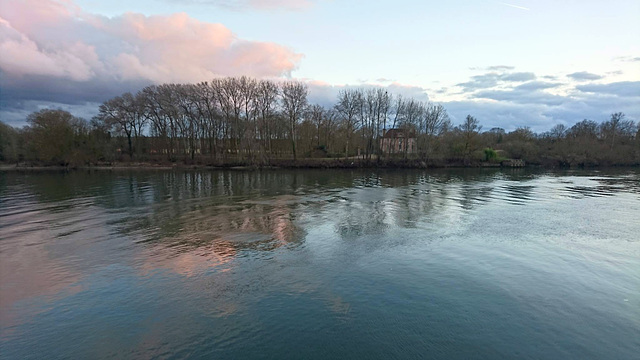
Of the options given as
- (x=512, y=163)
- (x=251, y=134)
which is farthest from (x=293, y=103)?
(x=512, y=163)

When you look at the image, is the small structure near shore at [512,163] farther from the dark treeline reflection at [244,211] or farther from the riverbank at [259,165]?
the dark treeline reflection at [244,211]

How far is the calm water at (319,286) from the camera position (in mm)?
6691

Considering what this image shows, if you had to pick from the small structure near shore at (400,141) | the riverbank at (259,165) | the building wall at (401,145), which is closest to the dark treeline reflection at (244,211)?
the riverbank at (259,165)

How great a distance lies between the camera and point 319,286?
9328 millimetres

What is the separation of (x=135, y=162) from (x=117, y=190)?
3700 cm

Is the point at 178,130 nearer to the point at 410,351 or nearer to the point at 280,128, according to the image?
the point at 280,128

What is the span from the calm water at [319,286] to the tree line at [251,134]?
156 ft

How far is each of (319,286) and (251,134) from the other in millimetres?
55666

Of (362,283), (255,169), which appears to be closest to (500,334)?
(362,283)

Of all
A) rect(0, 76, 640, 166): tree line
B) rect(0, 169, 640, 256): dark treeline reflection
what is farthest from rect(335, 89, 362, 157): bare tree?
rect(0, 169, 640, 256): dark treeline reflection

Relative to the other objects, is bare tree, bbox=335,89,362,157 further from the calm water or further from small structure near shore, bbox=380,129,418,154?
the calm water

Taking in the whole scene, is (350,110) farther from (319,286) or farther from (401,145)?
(319,286)

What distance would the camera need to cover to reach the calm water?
22.0ft

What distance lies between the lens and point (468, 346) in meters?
6.60
